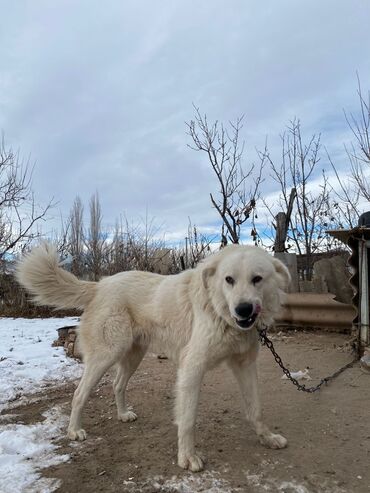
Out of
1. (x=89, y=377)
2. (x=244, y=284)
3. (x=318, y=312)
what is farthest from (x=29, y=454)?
(x=318, y=312)

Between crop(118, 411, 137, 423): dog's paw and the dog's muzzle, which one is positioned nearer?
the dog's muzzle

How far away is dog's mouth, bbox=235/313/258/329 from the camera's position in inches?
112

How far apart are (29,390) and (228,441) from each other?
8.47 ft

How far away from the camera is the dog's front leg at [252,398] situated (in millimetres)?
3218

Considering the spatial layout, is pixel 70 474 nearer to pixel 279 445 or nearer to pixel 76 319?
pixel 279 445

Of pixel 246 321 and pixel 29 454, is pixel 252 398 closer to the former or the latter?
pixel 246 321

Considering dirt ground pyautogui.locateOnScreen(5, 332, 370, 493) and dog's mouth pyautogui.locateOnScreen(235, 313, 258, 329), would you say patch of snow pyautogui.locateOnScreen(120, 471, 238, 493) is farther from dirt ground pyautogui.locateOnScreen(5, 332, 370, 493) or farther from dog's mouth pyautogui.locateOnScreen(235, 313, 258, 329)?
dog's mouth pyautogui.locateOnScreen(235, 313, 258, 329)

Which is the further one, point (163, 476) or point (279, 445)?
point (279, 445)

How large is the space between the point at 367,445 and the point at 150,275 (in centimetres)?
219

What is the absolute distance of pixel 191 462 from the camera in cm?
288

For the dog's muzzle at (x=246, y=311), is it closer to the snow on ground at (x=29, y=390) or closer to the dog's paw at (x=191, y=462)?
the dog's paw at (x=191, y=462)

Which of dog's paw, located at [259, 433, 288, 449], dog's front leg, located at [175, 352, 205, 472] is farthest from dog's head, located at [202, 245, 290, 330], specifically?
dog's paw, located at [259, 433, 288, 449]

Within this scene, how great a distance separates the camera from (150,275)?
13.0 ft

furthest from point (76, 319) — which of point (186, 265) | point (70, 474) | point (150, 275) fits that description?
point (70, 474)
